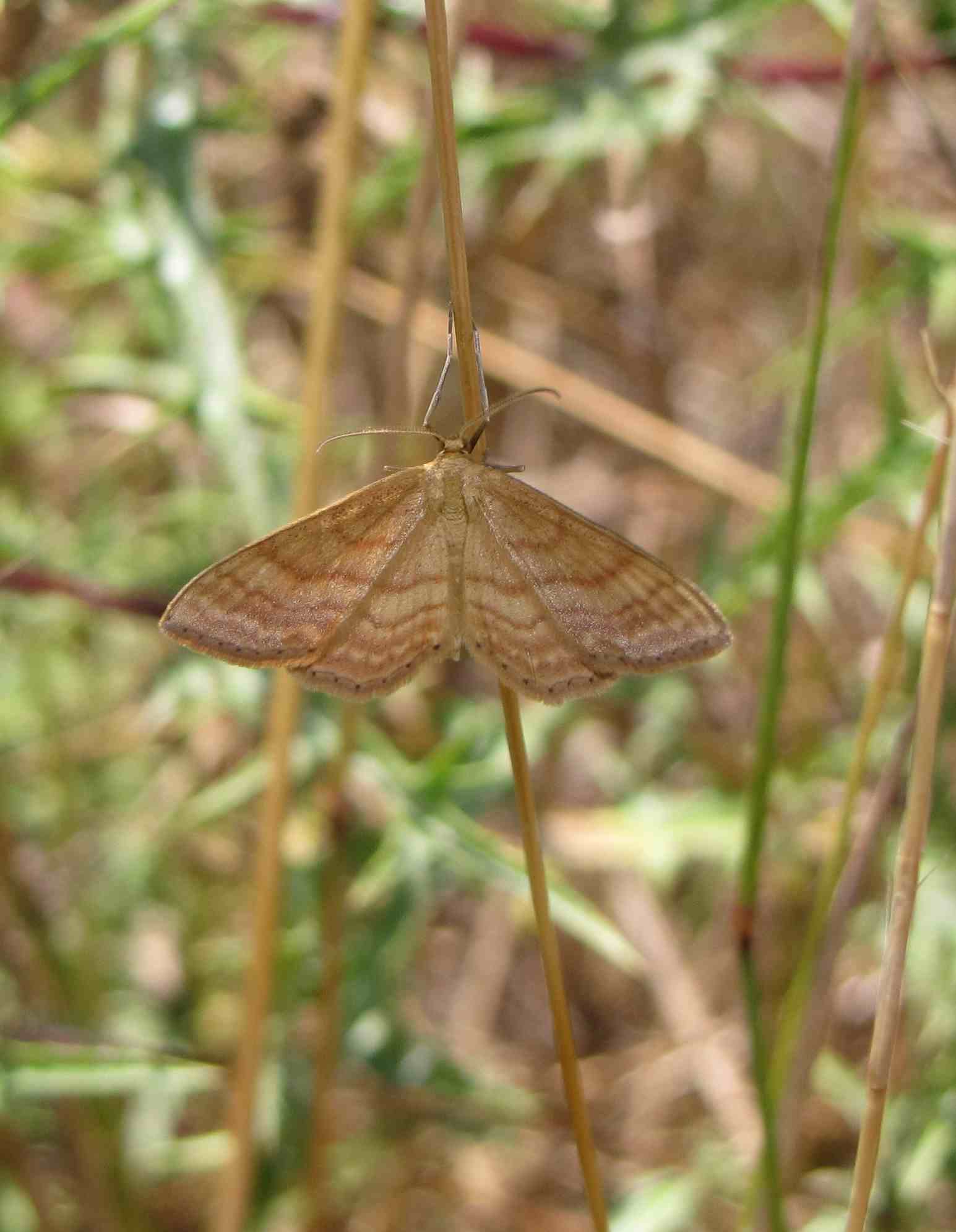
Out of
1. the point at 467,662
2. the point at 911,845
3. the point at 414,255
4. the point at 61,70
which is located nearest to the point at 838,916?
the point at 911,845

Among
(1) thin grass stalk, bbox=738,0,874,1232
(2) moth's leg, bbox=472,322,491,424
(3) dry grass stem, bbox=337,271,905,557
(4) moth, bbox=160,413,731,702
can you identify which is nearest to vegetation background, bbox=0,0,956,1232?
(3) dry grass stem, bbox=337,271,905,557

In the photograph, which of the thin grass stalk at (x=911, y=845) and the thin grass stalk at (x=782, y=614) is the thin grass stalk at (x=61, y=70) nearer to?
the thin grass stalk at (x=782, y=614)

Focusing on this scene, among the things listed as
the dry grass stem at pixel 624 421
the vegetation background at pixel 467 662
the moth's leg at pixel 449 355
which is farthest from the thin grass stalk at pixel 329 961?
the dry grass stem at pixel 624 421

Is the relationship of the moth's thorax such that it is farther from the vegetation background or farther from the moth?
the vegetation background

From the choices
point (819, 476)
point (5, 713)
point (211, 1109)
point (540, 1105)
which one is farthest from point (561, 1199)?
point (819, 476)

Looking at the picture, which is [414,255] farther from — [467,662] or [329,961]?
[467,662]

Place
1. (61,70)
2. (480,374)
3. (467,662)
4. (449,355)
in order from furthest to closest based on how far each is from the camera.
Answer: (467,662) → (61,70) → (449,355) → (480,374)

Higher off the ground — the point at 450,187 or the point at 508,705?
the point at 450,187
